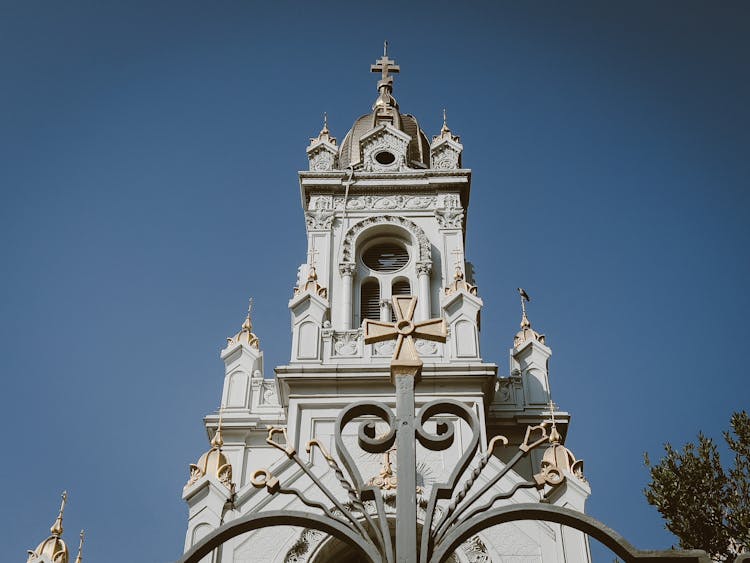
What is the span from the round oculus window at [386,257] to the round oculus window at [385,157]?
4.35 metres

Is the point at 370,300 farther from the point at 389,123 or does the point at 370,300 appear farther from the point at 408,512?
the point at 408,512

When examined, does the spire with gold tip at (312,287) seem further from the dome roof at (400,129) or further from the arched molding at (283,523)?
the arched molding at (283,523)

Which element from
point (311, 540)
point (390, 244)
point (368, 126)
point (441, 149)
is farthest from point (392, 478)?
point (368, 126)

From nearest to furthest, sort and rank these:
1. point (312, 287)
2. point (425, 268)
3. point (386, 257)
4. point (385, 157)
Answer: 1. point (312, 287)
2. point (425, 268)
3. point (386, 257)
4. point (385, 157)

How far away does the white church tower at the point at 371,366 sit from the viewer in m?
17.2

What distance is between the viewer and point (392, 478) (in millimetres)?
17359

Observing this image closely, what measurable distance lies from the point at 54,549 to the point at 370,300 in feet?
41.0

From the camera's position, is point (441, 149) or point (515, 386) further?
point (441, 149)

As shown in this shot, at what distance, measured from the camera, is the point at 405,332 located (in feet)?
20.4

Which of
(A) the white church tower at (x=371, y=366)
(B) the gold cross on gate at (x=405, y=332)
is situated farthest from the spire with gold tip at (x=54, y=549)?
(B) the gold cross on gate at (x=405, y=332)

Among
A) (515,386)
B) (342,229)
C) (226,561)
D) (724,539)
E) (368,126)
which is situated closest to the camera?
(724,539)

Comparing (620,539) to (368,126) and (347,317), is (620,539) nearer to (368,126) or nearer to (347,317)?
(347,317)

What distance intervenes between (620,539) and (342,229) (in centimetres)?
2379

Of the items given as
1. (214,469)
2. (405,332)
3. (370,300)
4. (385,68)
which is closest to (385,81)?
(385,68)
